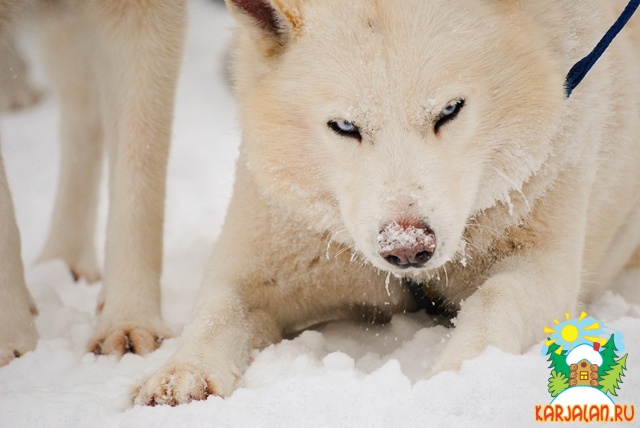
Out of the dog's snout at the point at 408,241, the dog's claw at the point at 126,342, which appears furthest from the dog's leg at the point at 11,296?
the dog's snout at the point at 408,241

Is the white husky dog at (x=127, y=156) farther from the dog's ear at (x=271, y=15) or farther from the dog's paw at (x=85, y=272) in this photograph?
the dog's ear at (x=271, y=15)

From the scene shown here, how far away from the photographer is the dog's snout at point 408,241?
2766 mm

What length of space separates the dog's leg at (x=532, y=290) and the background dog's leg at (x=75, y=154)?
2852mm

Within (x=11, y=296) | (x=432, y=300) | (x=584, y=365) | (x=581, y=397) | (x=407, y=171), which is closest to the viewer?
(x=581, y=397)

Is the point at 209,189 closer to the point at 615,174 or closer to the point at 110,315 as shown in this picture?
the point at 110,315

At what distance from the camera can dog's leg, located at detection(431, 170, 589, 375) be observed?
294cm

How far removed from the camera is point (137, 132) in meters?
4.28

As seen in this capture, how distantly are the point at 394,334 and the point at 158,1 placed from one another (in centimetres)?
187

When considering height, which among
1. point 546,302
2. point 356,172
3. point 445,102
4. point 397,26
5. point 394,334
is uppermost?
point 397,26

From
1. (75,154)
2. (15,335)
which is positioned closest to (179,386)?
(15,335)

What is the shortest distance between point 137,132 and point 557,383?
245 centimetres

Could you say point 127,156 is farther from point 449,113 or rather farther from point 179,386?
point 449,113

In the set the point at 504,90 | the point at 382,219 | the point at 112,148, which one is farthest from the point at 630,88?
the point at 112,148

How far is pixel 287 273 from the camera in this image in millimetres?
3605
